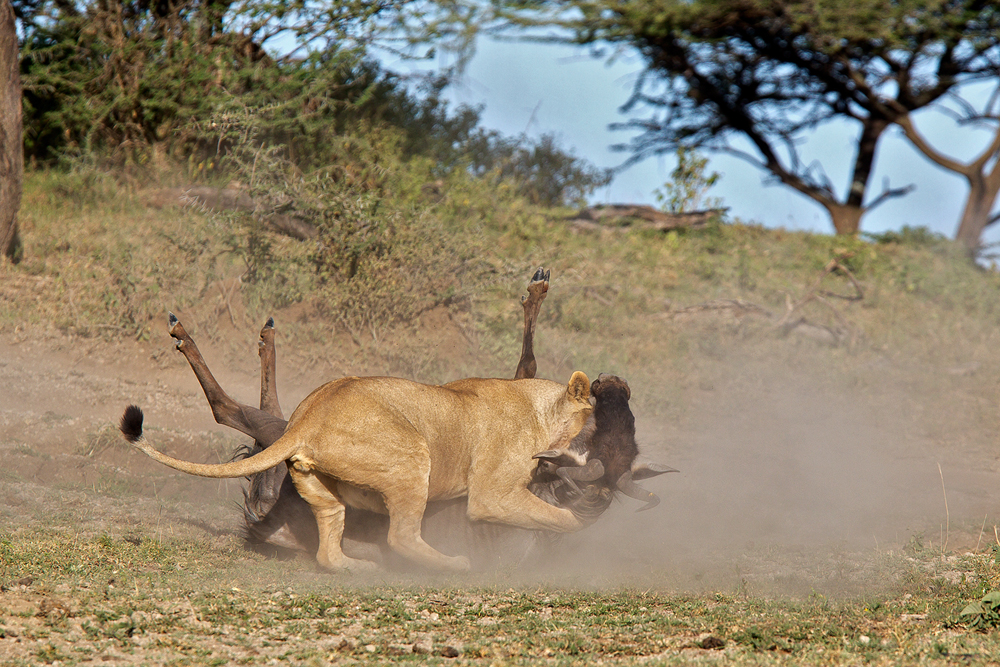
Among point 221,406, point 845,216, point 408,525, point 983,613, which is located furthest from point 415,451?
point 845,216

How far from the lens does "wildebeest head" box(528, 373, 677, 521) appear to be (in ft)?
14.9

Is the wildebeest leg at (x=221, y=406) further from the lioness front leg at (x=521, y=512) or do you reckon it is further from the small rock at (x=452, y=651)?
the small rock at (x=452, y=651)

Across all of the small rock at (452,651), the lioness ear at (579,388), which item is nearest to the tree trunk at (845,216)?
the lioness ear at (579,388)

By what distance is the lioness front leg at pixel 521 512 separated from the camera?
466 centimetres

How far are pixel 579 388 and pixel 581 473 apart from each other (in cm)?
53

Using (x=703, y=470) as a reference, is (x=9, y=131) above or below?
above

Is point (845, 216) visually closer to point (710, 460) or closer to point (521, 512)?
point (710, 460)

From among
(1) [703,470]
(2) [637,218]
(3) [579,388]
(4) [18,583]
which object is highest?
(2) [637,218]

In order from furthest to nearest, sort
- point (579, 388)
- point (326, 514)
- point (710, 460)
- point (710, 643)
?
1. point (710, 460)
2. point (579, 388)
3. point (326, 514)
4. point (710, 643)

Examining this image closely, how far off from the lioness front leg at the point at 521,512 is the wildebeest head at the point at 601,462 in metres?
0.09

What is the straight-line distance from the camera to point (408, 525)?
171 inches

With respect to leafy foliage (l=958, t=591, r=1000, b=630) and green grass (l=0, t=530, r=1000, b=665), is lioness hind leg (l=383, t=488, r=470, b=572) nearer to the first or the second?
green grass (l=0, t=530, r=1000, b=665)

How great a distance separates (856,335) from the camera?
10.6 meters

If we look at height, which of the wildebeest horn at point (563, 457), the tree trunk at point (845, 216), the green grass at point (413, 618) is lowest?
the green grass at point (413, 618)
